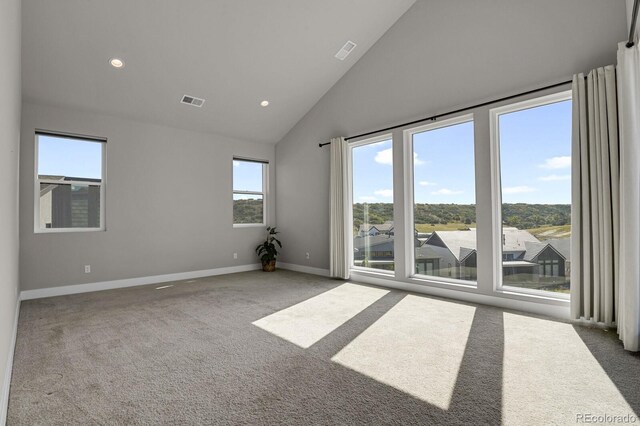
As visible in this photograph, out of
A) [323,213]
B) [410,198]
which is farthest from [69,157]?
[410,198]

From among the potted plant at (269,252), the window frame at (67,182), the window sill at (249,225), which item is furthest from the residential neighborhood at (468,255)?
the window frame at (67,182)

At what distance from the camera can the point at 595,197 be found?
10.0 ft

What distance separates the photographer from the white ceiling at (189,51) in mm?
3676

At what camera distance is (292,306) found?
153 inches

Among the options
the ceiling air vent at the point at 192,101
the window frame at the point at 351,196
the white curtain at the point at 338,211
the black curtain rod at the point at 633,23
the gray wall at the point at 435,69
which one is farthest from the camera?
the white curtain at the point at 338,211

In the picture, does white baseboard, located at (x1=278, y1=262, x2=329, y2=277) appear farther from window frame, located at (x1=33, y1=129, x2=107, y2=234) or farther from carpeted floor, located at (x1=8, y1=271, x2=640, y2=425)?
window frame, located at (x1=33, y1=129, x2=107, y2=234)

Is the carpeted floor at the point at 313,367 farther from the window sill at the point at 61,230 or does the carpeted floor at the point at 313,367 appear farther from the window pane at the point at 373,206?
the window pane at the point at 373,206

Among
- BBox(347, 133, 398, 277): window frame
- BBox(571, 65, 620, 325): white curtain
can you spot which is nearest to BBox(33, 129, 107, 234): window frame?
BBox(347, 133, 398, 277): window frame

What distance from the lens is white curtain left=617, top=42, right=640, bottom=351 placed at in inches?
99.9

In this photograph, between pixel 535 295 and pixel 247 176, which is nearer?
pixel 535 295

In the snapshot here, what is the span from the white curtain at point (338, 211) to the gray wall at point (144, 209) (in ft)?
6.34

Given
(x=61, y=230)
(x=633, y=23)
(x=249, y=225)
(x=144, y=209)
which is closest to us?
(x=633, y=23)

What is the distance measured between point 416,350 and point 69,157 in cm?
533

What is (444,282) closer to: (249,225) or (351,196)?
(351,196)
